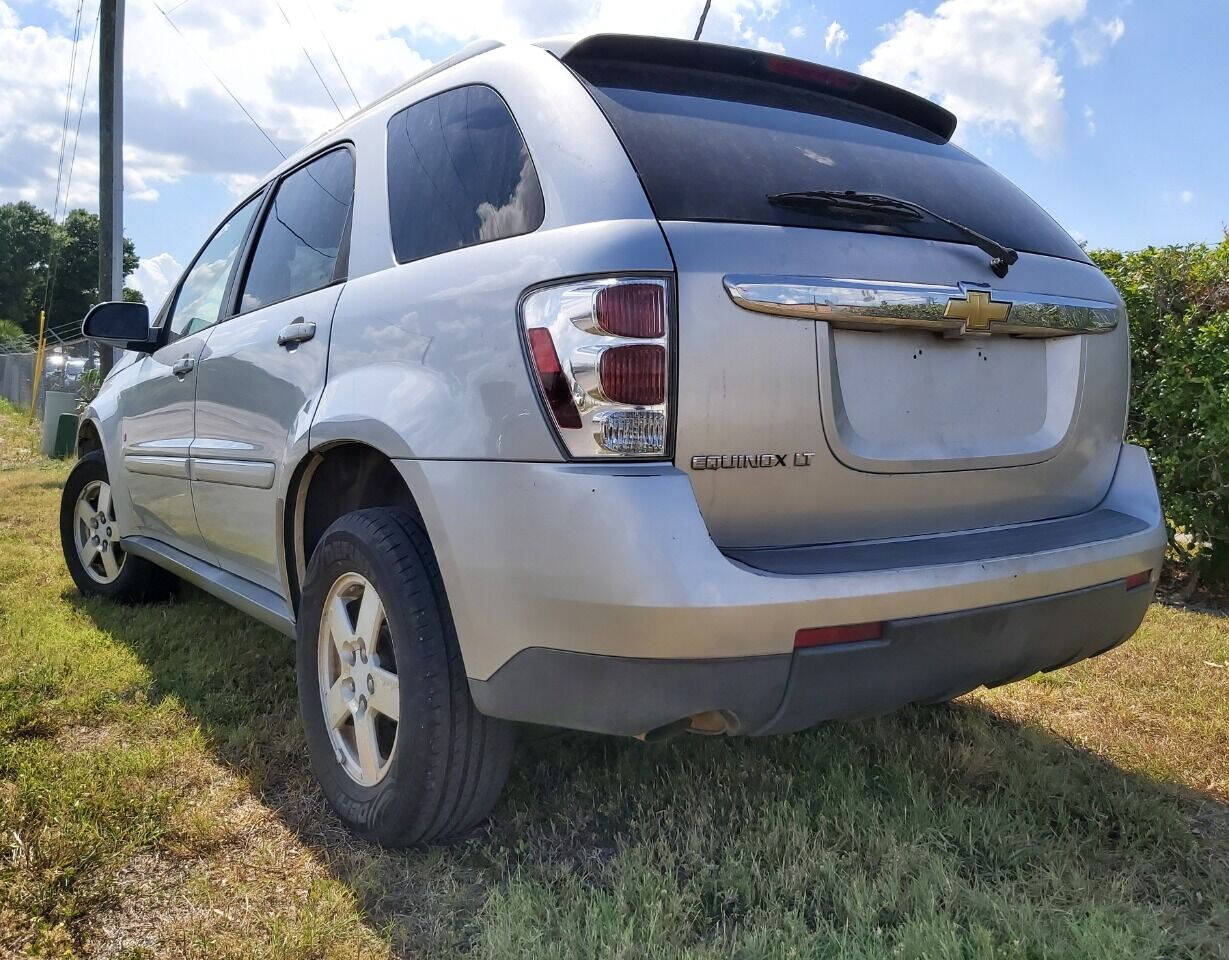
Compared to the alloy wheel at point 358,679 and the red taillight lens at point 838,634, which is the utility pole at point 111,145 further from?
the red taillight lens at point 838,634

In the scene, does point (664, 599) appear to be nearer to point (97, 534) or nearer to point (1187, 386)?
point (97, 534)

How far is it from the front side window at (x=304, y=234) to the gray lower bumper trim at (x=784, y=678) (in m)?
1.34

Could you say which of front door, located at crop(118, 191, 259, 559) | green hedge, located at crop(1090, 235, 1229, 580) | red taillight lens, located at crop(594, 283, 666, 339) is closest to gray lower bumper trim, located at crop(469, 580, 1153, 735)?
red taillight lens, located at crop(594, 283, 666, 339)

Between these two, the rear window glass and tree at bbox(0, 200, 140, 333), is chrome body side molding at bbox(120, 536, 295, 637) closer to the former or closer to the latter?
the rear window glass

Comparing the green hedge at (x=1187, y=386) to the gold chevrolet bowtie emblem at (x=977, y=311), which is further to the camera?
the green hedge at (x=1187, y=386)

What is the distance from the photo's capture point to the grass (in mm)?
1902

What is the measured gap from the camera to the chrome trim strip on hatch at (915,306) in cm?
183

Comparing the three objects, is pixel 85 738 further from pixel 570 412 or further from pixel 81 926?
pixel 570 412

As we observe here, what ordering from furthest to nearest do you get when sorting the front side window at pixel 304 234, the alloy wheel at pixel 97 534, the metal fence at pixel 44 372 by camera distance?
the metal fence at pixel 44 372 < the alloy wheel at pixel 97 534 < the front side window at pixel 304 234

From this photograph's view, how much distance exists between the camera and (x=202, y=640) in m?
3.88

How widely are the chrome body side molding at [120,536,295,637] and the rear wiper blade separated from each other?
1706 mm

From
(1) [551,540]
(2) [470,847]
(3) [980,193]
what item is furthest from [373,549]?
(3) [980,193]

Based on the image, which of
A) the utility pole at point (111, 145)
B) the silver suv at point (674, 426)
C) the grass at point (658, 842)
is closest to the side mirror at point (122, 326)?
the grass at point (658, 842)

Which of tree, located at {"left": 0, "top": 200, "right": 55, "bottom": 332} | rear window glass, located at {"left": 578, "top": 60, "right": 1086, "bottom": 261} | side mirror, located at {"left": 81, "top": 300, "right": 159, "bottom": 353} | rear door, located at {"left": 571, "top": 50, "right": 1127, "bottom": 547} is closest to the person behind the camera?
rear door, located at {"left": 571, "top": 50, "right": 1127, "bottom": 547}
